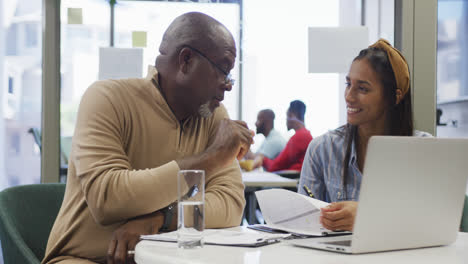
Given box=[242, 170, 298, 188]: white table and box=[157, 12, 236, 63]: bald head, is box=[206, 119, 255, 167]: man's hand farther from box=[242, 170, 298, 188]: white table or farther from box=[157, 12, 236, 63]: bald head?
box=[242, 170, 298, 188]: white table

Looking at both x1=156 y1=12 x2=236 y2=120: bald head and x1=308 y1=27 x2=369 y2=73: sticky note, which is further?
x1=308 y1=27 x2=369 y2=73: sticky note

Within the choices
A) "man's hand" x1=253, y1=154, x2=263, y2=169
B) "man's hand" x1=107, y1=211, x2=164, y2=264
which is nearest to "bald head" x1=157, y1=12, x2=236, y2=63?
"man's hand" x1=107, y1=211, x2=164, y2=264

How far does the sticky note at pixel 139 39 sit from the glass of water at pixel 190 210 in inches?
76.9

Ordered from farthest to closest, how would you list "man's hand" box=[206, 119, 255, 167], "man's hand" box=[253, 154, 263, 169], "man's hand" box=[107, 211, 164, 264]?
"man's hand" box=[253, 154, 263, 169] → "man's hand" box=[206, 119, 255, 167] → "man's hand" box=[107, 211, 164, 264]

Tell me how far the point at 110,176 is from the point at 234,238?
0.42 m

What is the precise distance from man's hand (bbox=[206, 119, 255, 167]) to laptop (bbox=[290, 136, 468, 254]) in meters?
0.38

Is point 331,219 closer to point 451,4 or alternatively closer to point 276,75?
point 276,75

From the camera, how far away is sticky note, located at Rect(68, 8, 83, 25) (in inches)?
115

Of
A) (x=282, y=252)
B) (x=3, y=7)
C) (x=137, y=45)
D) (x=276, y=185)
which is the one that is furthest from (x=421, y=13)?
(x=3, y=7)

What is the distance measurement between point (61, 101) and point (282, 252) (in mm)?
2135

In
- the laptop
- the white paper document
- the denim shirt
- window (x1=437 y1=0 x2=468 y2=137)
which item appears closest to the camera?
the laptop

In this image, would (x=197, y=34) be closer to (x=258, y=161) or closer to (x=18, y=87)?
(x=258, y=161)

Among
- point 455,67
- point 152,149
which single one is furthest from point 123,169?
point 455,67

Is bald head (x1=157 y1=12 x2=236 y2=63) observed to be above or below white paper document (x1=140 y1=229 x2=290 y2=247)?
above
